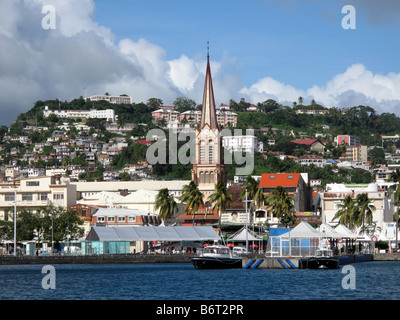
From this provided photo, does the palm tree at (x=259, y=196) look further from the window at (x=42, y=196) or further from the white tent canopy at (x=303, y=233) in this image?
the white tent canopy at (x=303, y=233)

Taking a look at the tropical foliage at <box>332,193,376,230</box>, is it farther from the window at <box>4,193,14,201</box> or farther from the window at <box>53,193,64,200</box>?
the window at <box>4,193,14,201</box>

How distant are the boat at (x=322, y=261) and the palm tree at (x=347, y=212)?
38.7 meters

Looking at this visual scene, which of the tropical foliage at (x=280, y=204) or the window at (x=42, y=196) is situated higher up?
the window at (x=42, y=196)

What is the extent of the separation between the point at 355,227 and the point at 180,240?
30.9 meters

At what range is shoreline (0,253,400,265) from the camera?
100625 millimetres

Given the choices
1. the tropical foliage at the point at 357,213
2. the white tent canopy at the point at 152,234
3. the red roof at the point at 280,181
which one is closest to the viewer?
the white tent canopy at the point at 152,234

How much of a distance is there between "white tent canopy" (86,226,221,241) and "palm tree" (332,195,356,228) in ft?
72.6

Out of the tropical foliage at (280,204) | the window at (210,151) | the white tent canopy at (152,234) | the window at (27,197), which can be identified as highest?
the window at (210,151)

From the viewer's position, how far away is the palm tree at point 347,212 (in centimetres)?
11912

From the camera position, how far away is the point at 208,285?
60.1 meters

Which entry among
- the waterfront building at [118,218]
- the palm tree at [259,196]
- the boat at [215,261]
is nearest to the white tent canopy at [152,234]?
the palm tree at [259,196]

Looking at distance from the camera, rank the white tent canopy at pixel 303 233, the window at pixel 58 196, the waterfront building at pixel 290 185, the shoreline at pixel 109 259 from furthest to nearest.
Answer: the waterfront building at pixel 290 185, the window at pixel 58 196, the shoreline at pixel 109 259, the white tent canopy at pixel 303 233
